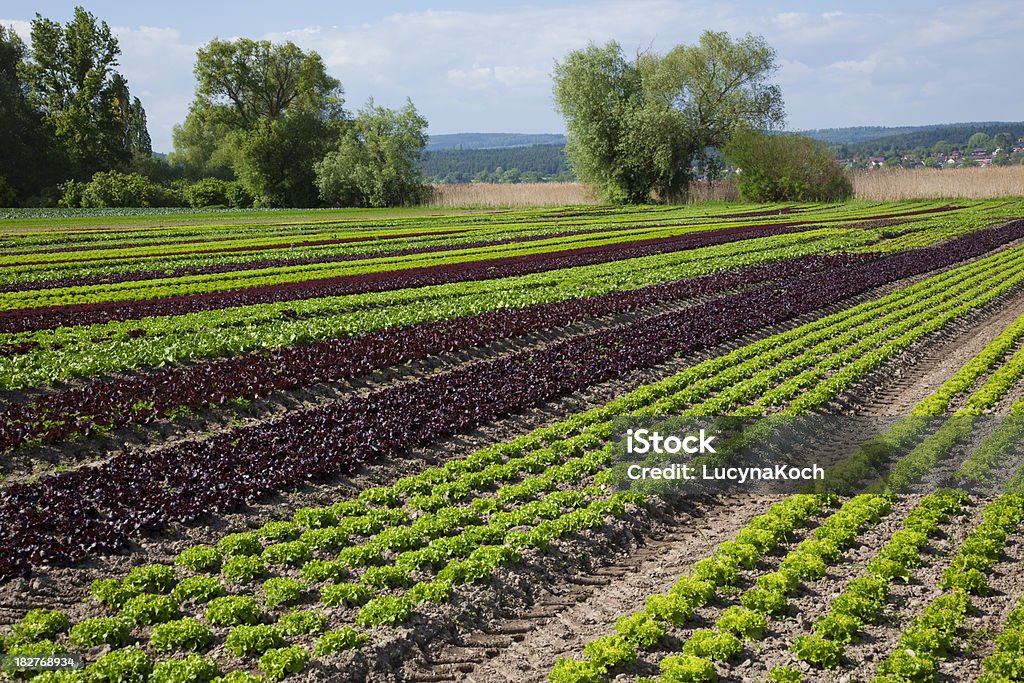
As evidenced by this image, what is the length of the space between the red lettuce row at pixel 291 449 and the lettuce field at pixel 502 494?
5cm

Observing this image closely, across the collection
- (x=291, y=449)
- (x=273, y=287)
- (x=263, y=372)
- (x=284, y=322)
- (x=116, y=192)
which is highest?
(x=116, y=192)

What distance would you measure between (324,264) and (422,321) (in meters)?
16.1

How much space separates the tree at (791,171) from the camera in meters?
82.1

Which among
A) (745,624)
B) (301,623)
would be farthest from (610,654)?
(301,623)

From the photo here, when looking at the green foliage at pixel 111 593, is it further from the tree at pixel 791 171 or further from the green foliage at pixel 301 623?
the tree at pixel 791 171

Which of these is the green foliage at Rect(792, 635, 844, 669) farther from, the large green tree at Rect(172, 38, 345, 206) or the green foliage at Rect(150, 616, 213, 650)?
the large green tree at Rect(172, 38, 345, 206)

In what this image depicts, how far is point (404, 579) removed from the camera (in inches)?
336

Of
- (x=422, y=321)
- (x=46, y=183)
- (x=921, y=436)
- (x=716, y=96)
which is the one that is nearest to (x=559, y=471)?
(x=921, y=436)

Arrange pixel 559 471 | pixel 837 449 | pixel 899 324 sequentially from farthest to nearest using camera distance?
1. pixel 899 324
2. pixel 837 449
3. pixel 559 471

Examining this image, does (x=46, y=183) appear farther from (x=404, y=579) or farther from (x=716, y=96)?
(x=404, y=579)

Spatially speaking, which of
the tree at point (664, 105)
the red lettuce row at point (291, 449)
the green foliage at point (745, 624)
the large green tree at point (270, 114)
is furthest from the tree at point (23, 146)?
the green foliage at point (745, 624)

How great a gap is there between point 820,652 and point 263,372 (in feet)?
38.6

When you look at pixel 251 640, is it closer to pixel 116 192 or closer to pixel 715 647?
pixel 715 647

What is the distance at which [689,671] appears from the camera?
6824mm
